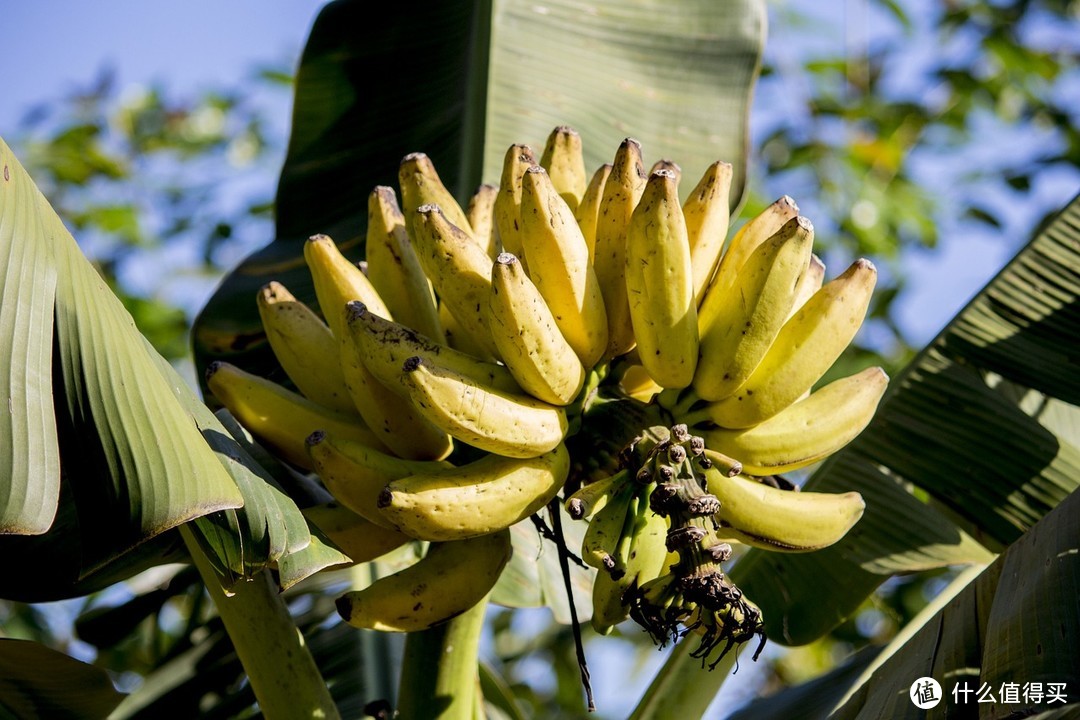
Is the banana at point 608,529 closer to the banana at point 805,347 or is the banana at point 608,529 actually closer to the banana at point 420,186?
the banana at point 805,347

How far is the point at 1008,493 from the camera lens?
74.0 inches

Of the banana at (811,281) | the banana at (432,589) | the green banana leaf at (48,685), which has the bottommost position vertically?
the green banana leaf at (48,685)

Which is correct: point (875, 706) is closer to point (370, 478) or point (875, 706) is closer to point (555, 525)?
point (555, 525)

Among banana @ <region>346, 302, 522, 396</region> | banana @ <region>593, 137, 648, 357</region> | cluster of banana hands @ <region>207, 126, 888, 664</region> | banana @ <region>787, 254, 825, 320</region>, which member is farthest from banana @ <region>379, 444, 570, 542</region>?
banana @ <region>787, 254, 825, 320</region>

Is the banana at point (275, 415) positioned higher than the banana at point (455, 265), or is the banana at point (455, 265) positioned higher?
the banana at point (455, 265)

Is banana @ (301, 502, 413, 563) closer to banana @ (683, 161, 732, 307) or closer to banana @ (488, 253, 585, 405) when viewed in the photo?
banana @ (488, 253, 585, 405)

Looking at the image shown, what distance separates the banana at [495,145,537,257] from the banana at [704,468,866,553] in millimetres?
433

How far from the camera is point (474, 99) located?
2260 millimetres

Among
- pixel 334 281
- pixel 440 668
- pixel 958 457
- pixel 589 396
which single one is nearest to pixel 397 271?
pixel 334 281

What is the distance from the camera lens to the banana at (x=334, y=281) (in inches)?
57.9

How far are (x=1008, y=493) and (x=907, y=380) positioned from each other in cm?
26

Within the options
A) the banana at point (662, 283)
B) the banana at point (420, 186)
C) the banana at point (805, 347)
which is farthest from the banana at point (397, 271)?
the banana at point (805, 347)

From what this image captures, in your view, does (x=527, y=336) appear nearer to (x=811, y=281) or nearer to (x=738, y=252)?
(x=738, y=252)

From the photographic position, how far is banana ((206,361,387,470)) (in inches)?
57.6
